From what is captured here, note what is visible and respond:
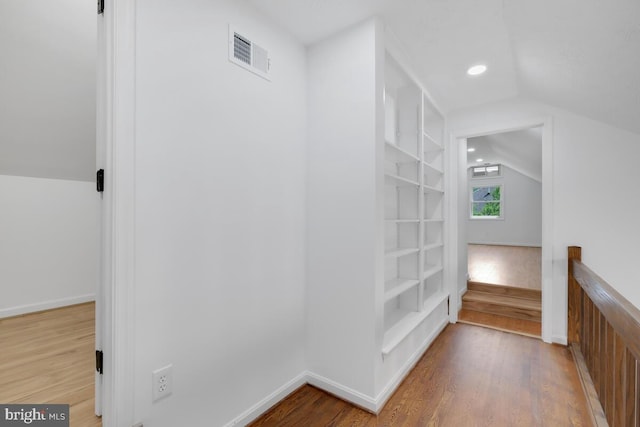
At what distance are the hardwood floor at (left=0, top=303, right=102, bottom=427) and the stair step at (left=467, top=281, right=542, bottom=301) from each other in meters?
4.32

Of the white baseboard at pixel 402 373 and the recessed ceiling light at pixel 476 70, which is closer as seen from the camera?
the white baseboard at pixel 402 373

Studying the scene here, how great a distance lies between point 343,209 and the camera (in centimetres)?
192

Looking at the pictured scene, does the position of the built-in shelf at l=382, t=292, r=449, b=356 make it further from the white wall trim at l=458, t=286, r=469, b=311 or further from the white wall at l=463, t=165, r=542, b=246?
the white wall at l=463, t=165, r=542, b=246

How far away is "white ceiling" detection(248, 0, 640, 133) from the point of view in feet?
5.19

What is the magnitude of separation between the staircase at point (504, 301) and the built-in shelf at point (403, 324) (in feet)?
3.71

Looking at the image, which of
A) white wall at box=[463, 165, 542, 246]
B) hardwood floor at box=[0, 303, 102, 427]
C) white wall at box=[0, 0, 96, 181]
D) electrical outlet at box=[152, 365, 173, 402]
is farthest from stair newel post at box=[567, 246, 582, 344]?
white wall at box=[463, 165, 542, 246]

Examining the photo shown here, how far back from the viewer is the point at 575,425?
5.48 feet

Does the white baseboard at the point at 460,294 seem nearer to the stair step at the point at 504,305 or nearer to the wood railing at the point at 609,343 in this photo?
the stair step at the point at 504,305

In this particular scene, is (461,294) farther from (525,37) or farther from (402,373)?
(525,37)

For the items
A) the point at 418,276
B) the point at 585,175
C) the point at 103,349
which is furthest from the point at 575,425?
the point at 103,349

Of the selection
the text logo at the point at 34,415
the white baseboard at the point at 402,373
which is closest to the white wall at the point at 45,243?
the text logo at the point at 34,415

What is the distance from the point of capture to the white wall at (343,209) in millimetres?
1806

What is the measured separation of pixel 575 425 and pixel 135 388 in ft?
7.88

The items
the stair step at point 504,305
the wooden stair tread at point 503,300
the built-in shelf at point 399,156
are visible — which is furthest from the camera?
the wooden stair tread at point 503,300
